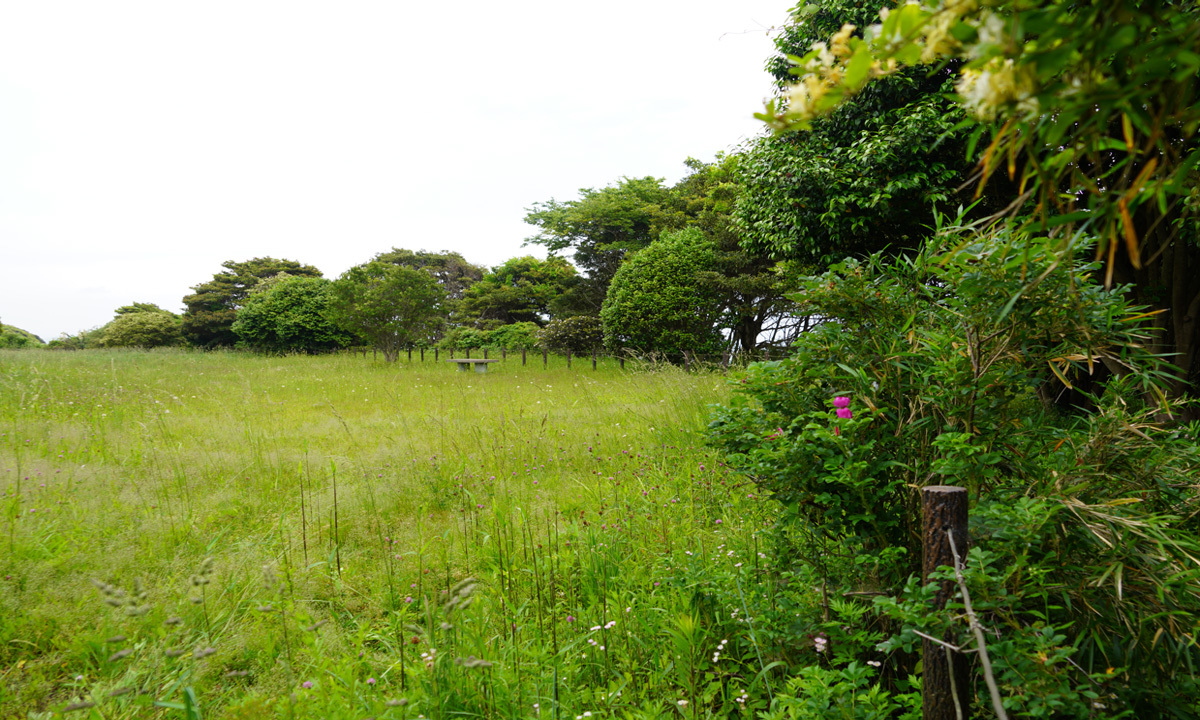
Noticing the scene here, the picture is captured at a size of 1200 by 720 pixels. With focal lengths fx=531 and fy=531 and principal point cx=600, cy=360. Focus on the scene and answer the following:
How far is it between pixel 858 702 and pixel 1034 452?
3.38 ft

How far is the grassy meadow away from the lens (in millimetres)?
1670

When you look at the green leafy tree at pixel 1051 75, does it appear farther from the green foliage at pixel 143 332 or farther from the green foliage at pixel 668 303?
the green foliage at pixel 143 332

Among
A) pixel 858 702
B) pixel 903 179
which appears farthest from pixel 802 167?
pixel 858 702

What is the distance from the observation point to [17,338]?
2783cm

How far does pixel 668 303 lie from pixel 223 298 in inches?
1082

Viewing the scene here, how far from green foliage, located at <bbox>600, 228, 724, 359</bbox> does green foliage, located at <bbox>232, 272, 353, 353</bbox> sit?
14.4 metres

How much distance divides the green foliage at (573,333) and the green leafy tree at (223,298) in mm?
17329

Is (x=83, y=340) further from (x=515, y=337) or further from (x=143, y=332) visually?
(x=515, y=337)

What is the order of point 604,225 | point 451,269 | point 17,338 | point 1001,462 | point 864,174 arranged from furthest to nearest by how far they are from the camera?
point 451,269, point 17,338, point 604,225, point 864,174, point 1001,462

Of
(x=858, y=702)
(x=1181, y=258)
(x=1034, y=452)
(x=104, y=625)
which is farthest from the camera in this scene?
(x=1181, y=258)

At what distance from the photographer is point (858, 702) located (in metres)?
1.38

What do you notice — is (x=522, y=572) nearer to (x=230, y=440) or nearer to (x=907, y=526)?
(x=907, y=526)

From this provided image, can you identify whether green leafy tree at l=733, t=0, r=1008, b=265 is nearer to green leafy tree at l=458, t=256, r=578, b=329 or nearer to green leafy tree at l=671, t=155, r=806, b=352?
green leafy tree at l=671, t=155, r=806, b=352

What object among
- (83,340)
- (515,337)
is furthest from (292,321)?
(83,340)
